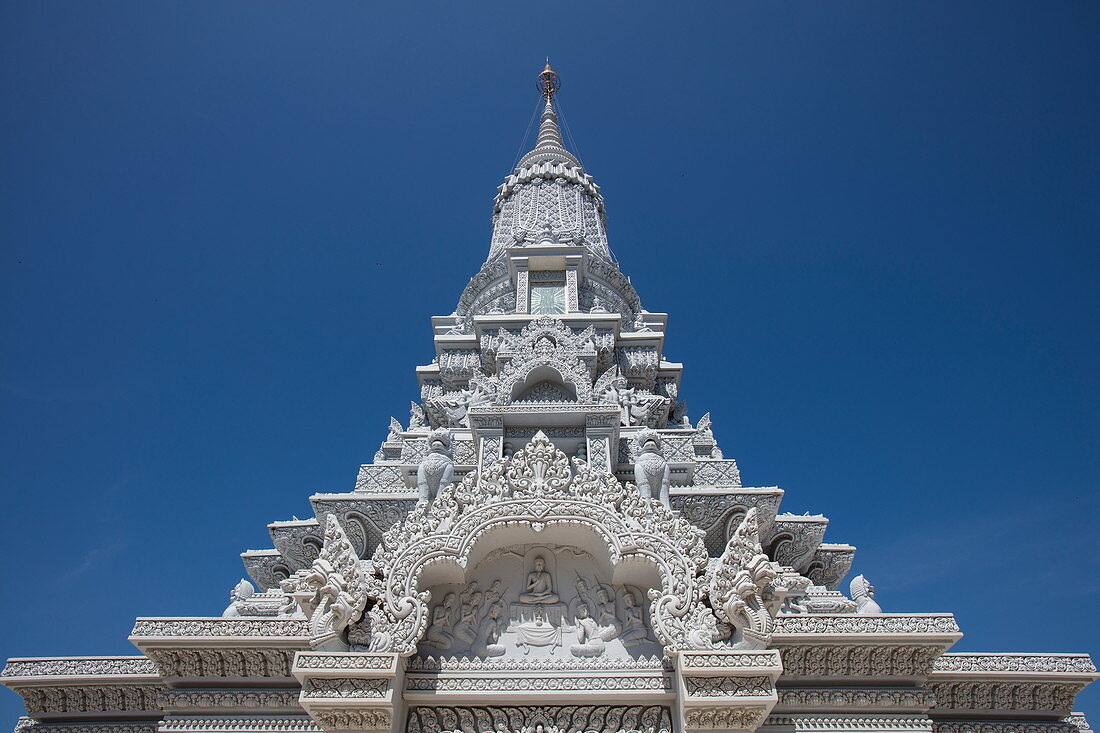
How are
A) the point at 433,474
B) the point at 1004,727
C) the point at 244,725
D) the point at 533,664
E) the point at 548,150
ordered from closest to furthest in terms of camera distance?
1. the point at 533,664
2. the point at 244,725
3. the point at 1004,727
4. the point at 433,474
5. the point at 548,150

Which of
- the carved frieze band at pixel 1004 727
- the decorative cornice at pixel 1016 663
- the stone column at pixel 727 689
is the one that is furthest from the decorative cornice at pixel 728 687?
the carved frieze band at pixel 1004 727

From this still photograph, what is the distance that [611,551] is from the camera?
837 centimetres

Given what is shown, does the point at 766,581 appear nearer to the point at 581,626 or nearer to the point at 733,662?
the point at 733,662

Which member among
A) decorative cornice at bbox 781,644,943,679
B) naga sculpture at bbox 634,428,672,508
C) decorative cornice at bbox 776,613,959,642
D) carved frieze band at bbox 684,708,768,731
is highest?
naga sculpture at bbox 634,428,672,508

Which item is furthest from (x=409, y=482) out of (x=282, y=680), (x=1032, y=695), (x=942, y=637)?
(x=1032, y=695)

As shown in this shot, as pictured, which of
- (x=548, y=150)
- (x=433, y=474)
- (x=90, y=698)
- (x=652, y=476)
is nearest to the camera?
(x=90, y=698)

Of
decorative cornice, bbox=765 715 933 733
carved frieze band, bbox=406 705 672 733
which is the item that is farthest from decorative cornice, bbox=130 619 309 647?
decorative cornice, bbox=765 715 933 733

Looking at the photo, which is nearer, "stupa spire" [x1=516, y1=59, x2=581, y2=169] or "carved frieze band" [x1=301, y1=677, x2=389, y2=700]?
"carved frieze band" [x1=301, y1=677, x2=389, y2=700]

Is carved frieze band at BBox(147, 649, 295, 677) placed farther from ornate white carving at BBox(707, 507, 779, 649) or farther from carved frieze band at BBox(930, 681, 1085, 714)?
carved frieze band at BBox(930, 681, 1085, 714)

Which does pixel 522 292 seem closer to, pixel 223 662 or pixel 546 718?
pixel 223 662

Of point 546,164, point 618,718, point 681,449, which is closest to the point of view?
point 618,718

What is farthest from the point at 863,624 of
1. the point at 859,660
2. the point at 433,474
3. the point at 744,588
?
the point at 433,474

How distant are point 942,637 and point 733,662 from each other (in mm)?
3231

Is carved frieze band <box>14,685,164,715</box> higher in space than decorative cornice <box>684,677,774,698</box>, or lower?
higher
